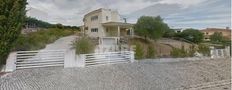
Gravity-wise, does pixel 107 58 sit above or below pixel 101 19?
below

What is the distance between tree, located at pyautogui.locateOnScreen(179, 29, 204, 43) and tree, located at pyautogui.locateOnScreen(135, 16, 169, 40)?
8422 mm

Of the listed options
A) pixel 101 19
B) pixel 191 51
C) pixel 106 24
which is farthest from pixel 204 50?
pixel 101 19

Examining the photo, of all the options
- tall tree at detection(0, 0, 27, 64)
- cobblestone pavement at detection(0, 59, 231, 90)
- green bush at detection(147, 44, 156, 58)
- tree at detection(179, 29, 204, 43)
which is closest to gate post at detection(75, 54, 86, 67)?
cobblestone pavement at detection(0, 59, 231, 90)

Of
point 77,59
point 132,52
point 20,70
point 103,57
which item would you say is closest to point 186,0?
point 132,52

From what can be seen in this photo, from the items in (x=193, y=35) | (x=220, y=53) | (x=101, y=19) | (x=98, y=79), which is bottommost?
(x=98, y=79)

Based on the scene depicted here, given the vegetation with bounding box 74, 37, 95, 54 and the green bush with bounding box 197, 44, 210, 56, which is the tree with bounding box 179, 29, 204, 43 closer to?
the green bush with bounding box 197, 44, 210, 56

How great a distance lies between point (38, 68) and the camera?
8.57m

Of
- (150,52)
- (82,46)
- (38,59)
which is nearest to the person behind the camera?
(38,59)

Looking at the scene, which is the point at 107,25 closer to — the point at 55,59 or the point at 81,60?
the point at 81,60

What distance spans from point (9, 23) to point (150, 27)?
62.9ft

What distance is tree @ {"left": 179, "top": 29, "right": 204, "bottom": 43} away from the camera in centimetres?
3103

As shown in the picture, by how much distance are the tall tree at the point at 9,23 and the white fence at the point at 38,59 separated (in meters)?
0.62

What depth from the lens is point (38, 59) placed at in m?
8.73

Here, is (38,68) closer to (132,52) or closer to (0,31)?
(0,31)
